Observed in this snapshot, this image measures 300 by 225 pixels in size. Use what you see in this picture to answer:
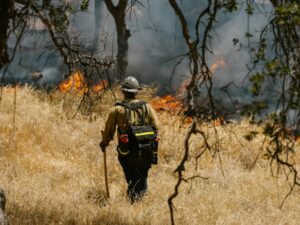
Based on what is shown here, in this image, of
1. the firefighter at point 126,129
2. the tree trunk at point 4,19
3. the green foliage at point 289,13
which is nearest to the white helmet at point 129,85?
the firefighter at point 126,129

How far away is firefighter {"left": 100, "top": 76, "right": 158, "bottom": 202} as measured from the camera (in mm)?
7277

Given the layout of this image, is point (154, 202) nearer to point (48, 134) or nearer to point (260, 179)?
point (260, 179)

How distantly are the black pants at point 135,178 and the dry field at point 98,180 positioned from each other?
130 mm

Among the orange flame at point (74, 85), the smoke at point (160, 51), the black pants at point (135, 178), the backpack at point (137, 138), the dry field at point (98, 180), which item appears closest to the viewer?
the orange flame at point (74, 85)

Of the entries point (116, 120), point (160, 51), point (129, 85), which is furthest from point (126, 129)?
point (160, 51)

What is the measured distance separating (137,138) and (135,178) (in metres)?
0.71

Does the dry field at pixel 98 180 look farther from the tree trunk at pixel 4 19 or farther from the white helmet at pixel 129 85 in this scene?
the tree trunk at pixel 4 19

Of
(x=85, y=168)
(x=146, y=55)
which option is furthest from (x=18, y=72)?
(x=85, y=168)

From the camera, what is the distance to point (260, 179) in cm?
984

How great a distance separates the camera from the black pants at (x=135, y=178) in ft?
24.7

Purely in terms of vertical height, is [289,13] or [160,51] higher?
[160,51]

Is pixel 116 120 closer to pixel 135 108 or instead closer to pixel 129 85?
pixel 135 108

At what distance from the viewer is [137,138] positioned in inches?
283

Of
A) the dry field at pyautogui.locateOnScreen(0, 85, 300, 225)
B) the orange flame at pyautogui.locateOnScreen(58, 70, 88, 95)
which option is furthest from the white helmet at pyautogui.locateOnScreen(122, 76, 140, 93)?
the dry field at pyautogui.locateOnScreen(0, 85, 300, 225)
